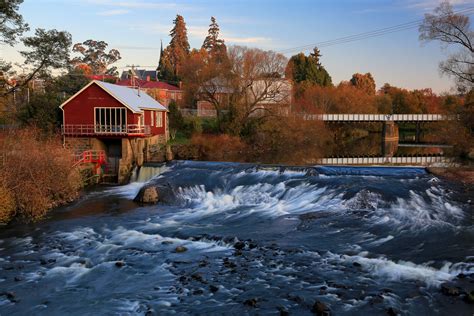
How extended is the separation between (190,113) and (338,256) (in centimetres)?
4320

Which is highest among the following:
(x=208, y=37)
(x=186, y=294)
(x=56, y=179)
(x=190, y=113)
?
(x=208, y=37)

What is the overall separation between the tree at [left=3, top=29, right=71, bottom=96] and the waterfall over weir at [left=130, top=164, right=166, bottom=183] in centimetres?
1091

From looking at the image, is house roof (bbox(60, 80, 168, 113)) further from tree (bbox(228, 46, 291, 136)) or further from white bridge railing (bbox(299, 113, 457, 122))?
white bridge railing (bbox(299, 113, 457, 122))

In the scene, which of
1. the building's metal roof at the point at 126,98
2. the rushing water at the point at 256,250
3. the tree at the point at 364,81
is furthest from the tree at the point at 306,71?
the rushing water at the point at 256,250

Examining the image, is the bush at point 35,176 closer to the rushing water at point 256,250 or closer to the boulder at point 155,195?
the rushing water at point 256,250

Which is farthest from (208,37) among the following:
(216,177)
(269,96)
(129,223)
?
(129,223)

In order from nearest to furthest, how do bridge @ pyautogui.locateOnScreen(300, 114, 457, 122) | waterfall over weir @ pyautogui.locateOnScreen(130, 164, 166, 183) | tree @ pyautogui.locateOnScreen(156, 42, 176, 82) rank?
waterfall over weir @ pyautogui.locateOnScreen(130, 164, 166, 183)
bridge @ pyautogui.locateOnScreen(300, 114, 457, 122)
tree @ pyautogui.locateOnScreen(156, 42, 176, 82)

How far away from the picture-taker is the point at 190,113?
55.2 meters

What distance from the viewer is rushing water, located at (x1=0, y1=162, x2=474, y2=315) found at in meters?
10.9

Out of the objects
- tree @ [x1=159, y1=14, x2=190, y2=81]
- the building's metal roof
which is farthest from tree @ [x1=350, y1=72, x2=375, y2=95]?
the building's metal roof

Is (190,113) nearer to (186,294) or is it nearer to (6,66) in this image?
(6,66)

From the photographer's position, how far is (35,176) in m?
20.0

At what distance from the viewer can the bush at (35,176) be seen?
19.2 m

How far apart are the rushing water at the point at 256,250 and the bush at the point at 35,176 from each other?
105cm
